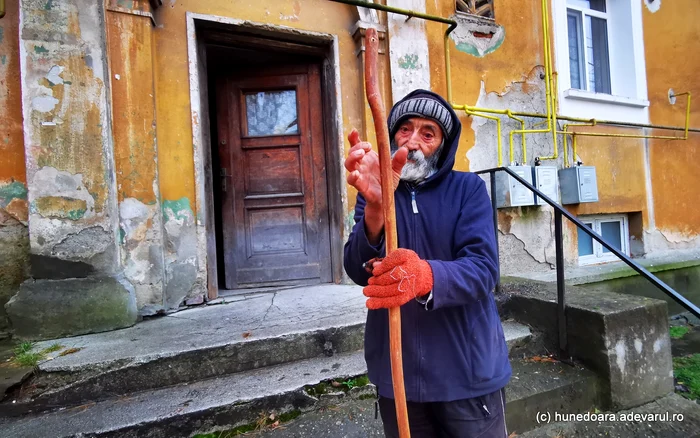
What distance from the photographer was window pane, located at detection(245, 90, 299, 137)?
3.83 m

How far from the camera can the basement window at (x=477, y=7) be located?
4129 millimetres

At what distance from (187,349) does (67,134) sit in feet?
5.72

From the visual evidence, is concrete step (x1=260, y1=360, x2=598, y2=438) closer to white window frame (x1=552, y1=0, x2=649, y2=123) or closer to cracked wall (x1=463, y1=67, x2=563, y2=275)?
cracked wall (x1=463, y1=67, x2=563, y2=275)

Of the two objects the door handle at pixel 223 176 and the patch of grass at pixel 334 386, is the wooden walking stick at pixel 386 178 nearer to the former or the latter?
the patch of grass at pixel 334 386

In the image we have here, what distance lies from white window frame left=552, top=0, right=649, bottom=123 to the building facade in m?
0.02

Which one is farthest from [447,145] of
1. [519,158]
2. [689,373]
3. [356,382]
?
[519,158]

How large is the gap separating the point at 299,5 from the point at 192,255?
249cm

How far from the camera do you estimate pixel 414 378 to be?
3.66 feet

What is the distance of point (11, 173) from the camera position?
2.59 m

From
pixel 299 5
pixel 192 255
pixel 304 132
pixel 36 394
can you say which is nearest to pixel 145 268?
pixel 192 255

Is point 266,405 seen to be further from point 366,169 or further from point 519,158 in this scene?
point 519,158

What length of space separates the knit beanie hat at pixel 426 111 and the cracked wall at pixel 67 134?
7.62 ft

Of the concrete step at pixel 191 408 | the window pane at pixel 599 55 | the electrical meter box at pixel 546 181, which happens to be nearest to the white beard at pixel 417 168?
the concrete step at pixel 191 408

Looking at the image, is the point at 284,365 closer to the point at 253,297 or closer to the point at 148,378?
the point at 148,378
